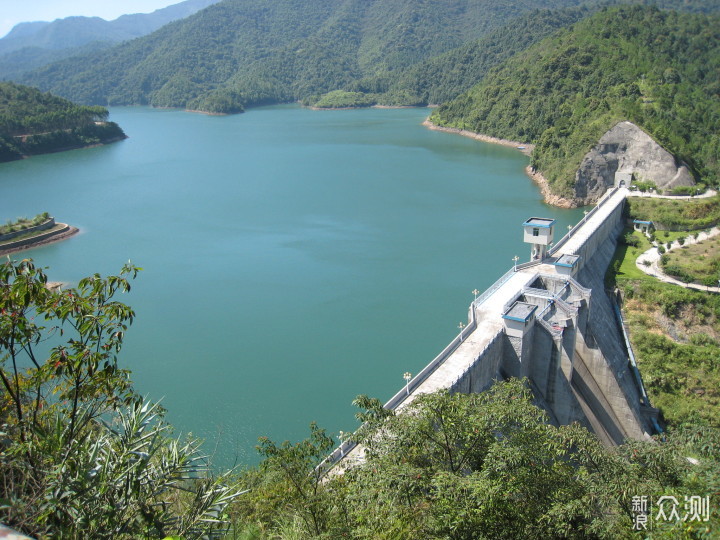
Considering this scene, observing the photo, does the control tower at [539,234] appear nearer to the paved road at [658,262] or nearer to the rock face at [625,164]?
the paved road at [658,262]

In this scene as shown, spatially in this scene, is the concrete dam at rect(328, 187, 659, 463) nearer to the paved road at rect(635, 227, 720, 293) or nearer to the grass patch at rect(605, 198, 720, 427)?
the grass patch at rect(605, 198, 720, 427)

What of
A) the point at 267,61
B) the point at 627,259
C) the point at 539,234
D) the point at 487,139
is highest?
the point at 267,61

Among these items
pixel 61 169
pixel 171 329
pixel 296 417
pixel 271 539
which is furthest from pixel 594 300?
pixel 61 169

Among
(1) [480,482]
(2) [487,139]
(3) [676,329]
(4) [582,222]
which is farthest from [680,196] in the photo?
(1) [480,482]

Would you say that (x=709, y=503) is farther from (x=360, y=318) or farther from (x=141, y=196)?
(x=141, y=196)

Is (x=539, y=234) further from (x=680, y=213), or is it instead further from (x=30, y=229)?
(x=30, y=229)

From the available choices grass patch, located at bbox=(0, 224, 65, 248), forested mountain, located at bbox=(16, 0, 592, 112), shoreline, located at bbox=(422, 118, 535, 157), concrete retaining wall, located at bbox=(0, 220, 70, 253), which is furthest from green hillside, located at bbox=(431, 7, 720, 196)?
forested mountain, located at bbox=(16, 0, 592, 112)

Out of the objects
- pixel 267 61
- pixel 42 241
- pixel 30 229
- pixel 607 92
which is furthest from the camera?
pixel 267 61
